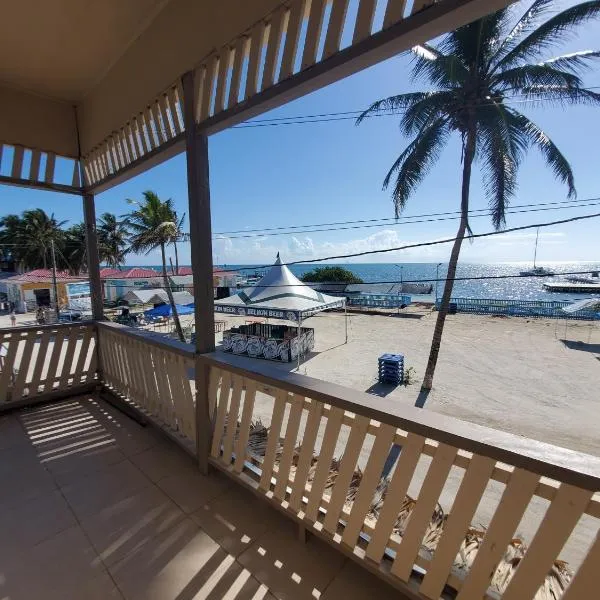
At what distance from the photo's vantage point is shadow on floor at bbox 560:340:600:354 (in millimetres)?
10453

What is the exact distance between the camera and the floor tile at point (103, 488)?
66.2 inches

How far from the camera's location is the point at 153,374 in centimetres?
240

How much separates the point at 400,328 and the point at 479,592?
14265mm

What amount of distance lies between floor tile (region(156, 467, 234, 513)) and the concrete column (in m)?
2.02

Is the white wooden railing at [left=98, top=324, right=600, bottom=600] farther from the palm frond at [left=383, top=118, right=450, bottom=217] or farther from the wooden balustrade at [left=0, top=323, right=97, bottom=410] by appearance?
the palm frond at [left=383, top=118, right=450, bottom=217]

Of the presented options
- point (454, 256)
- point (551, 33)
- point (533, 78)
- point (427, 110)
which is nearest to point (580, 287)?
point (454, 256)

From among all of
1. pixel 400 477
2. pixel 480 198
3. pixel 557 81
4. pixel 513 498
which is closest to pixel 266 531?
pixel 400 477

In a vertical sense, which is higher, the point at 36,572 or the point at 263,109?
the point at 263,109

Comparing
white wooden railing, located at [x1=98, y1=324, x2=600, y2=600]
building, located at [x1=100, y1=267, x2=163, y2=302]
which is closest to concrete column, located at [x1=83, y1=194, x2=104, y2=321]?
white wooden railing, located at [x1=98, y1=324, x2=600, y2=600]

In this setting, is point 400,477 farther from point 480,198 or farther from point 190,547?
point 480,198

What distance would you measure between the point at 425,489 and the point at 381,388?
6.66 metres

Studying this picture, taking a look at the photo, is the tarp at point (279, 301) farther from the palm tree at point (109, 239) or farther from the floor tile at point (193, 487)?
the palm tree at point (109, 239)

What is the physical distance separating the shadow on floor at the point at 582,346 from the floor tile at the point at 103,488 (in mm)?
13205

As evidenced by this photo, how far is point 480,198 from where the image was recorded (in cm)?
789
